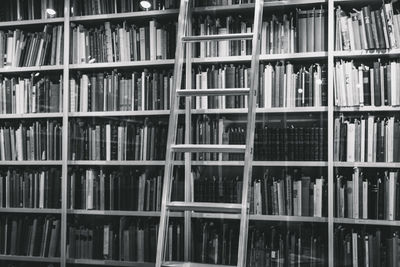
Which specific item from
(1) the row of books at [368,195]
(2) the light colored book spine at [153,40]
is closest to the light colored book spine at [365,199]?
(1) the row of books at [368,195]

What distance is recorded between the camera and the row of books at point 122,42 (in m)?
4.05

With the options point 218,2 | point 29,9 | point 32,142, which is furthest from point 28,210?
point 218,2

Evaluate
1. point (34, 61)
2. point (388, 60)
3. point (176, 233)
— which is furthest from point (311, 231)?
point (34, 61)

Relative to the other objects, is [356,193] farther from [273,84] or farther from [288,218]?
[273,84]

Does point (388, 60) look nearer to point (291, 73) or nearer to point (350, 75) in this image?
point (350, 75)

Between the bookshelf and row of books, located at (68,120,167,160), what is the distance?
0.04 meters

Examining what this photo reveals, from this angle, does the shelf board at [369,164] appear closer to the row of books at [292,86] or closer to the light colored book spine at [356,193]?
the light colored book spine at [356,193]

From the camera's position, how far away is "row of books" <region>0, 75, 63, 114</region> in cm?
423

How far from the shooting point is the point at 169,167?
132 inches

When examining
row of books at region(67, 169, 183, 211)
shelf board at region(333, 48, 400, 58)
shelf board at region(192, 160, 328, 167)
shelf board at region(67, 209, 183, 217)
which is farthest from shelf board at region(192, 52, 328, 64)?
shelf board at region(67, 209, 183, 217)

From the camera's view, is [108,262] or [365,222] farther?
[108,262]

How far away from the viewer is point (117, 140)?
4.12m

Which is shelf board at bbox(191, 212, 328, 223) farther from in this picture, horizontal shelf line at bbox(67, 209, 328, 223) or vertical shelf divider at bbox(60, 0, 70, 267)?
vertical shelf divider at bbox(60, 0, 70, 267)

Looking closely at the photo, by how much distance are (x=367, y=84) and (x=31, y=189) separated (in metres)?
2.42
